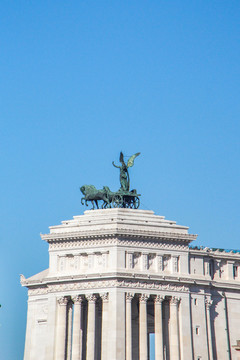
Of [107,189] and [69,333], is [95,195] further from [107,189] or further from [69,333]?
[69,333]

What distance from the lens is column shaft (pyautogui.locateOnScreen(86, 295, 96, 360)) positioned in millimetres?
115125

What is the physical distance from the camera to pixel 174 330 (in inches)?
4651

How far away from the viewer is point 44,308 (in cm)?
12575

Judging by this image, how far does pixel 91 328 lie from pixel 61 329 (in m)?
5.33

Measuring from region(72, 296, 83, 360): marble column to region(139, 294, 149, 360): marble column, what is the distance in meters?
8.50

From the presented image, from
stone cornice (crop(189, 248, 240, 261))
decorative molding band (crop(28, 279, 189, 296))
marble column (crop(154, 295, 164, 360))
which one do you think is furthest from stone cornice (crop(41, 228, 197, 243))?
marble column (crop(154, 295, 164, 360))

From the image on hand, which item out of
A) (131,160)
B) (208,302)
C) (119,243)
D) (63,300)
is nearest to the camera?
(119,243)

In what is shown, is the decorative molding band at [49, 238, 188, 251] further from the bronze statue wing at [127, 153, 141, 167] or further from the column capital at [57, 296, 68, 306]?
the bronze statue wing at [127, 153, 141, 167]

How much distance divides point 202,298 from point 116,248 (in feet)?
48.9

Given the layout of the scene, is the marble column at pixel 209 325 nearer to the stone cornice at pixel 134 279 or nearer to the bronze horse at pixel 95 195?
the stone cornice at pixel 134 279

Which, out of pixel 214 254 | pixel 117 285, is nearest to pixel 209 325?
pixel 214 254

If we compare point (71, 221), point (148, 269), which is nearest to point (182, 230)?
point (148, 269)

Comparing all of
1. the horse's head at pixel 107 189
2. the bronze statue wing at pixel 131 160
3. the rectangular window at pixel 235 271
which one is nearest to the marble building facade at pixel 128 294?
the rectangular window at pixel 235 271

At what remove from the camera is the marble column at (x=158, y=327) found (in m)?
115
